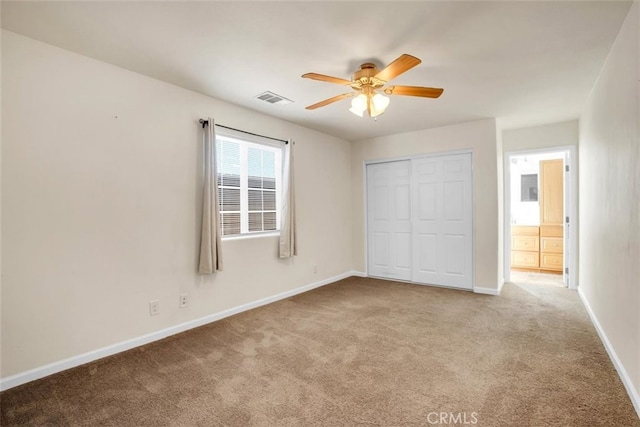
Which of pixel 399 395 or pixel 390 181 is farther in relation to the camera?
pixel 390 181

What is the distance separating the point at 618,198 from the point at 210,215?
3.42 m

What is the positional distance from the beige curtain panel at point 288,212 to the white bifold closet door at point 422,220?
1.82 meters

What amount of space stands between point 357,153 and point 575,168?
320 centimetres

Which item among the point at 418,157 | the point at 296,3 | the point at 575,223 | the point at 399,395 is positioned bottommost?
the point at 399,395

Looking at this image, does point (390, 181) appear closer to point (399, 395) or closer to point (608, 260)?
point (608, 260)

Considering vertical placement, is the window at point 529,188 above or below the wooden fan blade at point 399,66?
below

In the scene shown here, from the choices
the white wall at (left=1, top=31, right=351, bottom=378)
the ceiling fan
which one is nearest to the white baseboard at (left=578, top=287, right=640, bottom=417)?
the ceiling fan

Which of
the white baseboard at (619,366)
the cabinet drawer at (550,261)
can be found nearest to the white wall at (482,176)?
the white baseboard at (619,366)

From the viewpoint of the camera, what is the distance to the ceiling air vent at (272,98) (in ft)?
10.6

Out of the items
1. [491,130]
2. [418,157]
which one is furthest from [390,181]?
[491,130]

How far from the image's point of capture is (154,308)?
2.85m

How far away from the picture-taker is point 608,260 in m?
2.56

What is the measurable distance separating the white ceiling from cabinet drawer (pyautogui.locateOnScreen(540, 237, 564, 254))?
317 cm

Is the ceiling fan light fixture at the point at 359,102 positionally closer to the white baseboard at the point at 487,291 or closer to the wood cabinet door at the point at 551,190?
the white baseboard at the point at 487,291
